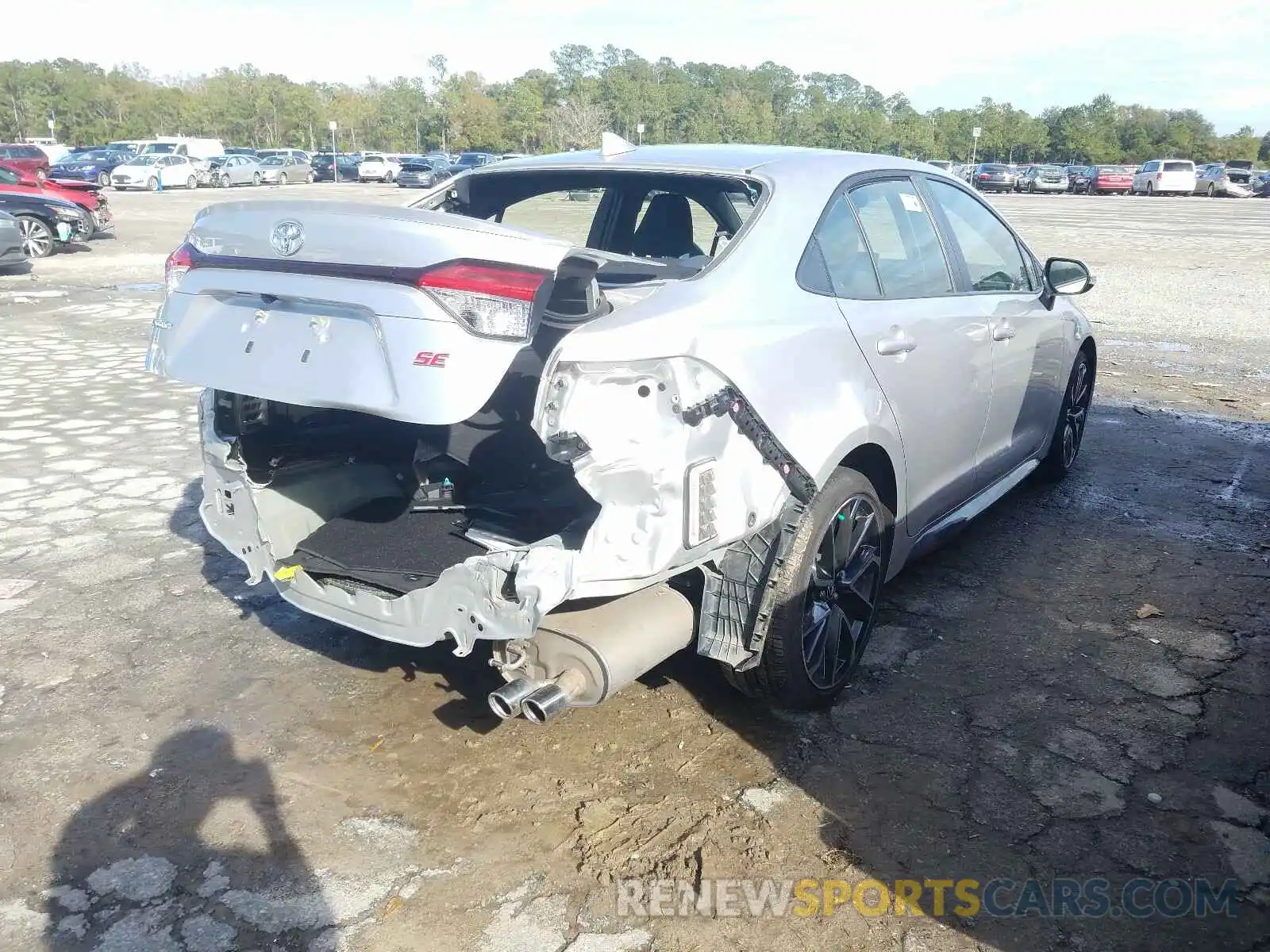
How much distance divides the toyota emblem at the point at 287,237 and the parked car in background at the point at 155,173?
41308mm

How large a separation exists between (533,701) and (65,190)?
1959cm

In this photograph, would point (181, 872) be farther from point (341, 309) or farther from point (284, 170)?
point (284, 170)

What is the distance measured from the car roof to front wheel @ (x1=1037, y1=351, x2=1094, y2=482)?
6.37 ft

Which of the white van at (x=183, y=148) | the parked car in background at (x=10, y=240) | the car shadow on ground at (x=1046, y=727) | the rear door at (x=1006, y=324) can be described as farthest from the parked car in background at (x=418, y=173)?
the car shadow on ground at (x=1046, y=727)

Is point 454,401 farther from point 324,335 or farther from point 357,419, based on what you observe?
point 357,419

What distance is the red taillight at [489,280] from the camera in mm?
2674

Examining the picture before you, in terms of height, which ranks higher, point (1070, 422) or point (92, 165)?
point (92, 165)

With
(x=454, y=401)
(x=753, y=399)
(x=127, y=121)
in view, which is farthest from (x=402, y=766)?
(x=127, y=121)

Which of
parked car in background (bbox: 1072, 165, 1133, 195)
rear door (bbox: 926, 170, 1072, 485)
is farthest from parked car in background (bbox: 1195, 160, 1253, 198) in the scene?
rear door (bbox: 926, 170, 1072, 485)

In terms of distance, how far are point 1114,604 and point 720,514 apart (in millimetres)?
2470

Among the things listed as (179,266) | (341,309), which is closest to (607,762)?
(341,309)

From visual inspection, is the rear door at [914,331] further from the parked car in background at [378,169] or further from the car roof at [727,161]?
the parked car in background at [378,169]

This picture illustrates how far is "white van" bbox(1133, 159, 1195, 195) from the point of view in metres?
44.4

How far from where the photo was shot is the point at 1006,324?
4.52 metres
